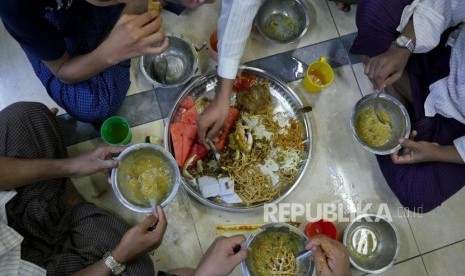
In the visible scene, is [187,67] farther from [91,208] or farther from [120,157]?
[91,208]

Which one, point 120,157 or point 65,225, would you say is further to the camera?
point 65,225

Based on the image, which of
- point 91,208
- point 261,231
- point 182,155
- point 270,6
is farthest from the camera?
point 270,6

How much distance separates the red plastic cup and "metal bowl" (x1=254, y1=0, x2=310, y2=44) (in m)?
0.99

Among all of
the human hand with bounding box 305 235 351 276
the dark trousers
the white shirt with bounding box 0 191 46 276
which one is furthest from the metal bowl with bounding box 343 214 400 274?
the white shirt with bounding box 0 191 46 276

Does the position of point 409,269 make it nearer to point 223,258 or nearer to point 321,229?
point 321,229

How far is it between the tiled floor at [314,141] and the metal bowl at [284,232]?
1.13 ft

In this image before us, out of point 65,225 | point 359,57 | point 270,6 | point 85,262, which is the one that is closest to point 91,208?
point 65,225

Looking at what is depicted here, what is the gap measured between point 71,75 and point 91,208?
0.58m

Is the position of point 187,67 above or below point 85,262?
above

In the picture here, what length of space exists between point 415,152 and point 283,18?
101 cm

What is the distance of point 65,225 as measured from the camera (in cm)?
180

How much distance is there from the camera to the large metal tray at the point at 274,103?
2030 millimetres

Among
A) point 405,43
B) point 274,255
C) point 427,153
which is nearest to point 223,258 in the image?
point 274,255

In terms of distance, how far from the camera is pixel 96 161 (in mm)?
1684
